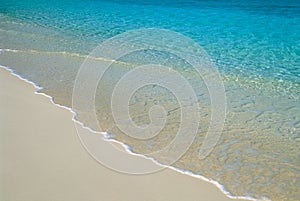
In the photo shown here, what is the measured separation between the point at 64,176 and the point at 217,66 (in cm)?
535

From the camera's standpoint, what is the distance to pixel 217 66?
876cm

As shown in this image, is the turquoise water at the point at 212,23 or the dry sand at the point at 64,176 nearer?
the dry sand at the point at 64,176

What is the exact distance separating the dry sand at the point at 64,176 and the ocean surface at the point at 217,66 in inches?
16.9

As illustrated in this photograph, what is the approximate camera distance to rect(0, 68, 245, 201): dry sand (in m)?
3.86

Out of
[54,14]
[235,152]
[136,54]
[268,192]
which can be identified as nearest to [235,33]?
[136,54]

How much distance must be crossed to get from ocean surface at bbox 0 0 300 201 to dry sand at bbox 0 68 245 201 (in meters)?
0.43

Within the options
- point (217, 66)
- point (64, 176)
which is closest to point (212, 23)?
point (217, 66)

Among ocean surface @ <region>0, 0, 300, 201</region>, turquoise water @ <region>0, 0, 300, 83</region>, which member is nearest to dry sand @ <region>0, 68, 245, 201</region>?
ocean surface @ <region>0, 0, 300, 201</region>

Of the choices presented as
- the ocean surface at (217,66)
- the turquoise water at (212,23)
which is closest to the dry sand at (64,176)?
the ocean surface at (217,66)

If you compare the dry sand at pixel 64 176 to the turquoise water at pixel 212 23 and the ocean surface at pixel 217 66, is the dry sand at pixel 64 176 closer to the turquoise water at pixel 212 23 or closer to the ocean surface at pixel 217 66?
the ocean surface at pixel 217 66

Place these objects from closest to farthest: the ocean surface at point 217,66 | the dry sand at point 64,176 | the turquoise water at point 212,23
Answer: the dry sand at point 64,176 → the ocean surface at point 217,66 → the turquoise water at point 212,23

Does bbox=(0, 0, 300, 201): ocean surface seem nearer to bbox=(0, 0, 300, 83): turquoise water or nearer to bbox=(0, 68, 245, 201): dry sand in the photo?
bbox=(0, 0, 300, 83): turquoise water

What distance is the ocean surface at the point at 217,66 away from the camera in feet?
15.4

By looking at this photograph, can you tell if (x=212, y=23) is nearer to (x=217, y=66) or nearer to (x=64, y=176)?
(x=217, y=66)
